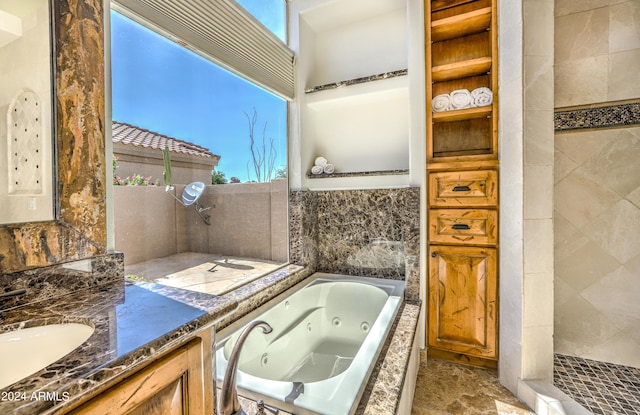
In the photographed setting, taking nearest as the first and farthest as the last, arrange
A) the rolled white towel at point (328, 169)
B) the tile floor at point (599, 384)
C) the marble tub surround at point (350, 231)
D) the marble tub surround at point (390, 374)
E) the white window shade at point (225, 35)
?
the marble tub surround at point (390, 374) < the white window shade at point (225, 35) < the tile floor at point (599, 384) < the marble tub surround at point (350, 231) < the rolled white towel at point (328, 169)

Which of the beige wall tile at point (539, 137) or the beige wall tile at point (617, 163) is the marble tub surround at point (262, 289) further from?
the beige wall tile at point (617, 163)

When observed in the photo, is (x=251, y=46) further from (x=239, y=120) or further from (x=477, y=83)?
(x=477, y=83)

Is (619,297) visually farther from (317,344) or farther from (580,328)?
(317,344)

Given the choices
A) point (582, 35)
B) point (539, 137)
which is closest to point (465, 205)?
point (539, 137)

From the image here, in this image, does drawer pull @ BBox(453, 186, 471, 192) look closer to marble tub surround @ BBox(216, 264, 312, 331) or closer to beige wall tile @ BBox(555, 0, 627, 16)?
marble tub surround @ BBox(216, 264, 312, 331)

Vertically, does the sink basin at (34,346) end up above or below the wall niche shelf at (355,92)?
below

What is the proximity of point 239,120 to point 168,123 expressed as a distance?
2.06 ft

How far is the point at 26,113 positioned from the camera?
82cm

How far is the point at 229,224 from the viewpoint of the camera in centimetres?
250

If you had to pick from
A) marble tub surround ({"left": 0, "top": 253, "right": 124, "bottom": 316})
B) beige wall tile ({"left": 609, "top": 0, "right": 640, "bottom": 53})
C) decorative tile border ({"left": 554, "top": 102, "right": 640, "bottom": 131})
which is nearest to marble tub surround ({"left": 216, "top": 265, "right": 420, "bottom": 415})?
marble tub surround ({"left": 0, "top": 253, "right": 124, "bottom": 316})

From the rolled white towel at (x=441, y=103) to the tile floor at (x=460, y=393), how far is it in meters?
1.89

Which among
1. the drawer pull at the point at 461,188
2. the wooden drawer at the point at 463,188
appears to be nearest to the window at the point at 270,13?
the wooden drawer at the point at 463,188

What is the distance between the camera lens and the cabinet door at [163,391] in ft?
1.54

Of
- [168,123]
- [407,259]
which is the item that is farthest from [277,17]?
[407,259]
